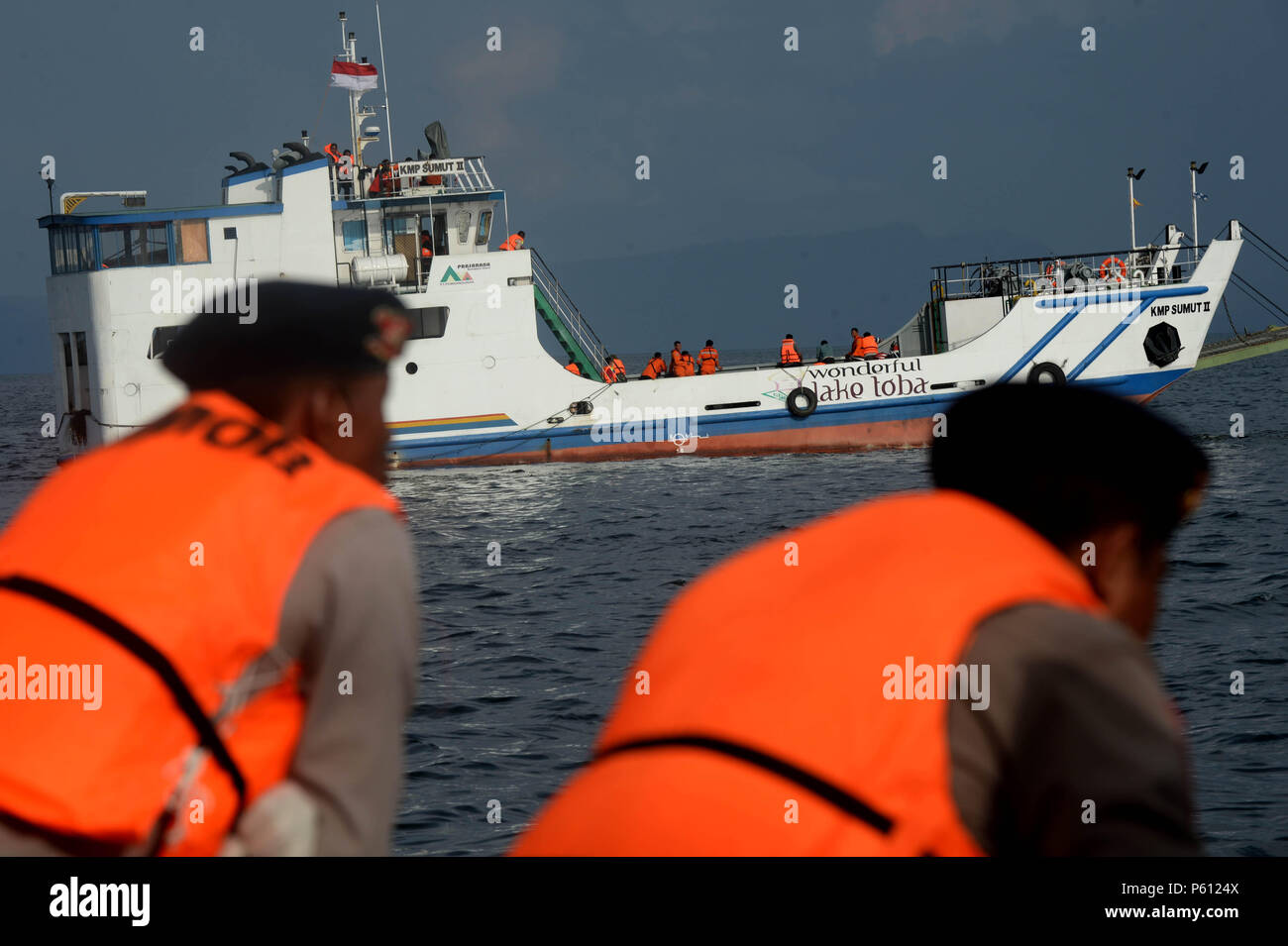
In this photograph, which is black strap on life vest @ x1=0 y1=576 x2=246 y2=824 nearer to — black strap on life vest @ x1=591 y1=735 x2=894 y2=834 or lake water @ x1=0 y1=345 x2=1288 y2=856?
black strap on life vest @ x1=591 y1=735 x2=894 y2=834

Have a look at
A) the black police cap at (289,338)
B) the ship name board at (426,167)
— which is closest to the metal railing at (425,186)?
the ship name board at (426,167)

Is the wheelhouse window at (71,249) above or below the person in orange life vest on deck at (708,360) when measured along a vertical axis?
above

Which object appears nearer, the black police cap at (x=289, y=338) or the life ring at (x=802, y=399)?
the black police cap at (x=289, y=338)

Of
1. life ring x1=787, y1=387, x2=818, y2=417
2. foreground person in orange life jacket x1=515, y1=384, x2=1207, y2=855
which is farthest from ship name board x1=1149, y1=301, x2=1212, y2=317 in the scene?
foreground person in orange life jacket x1=515, y1=384, x2=1207, y2=855

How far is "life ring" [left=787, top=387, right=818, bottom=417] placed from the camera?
25.9 metres

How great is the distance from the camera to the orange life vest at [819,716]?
1396mm

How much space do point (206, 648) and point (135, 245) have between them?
24520mm

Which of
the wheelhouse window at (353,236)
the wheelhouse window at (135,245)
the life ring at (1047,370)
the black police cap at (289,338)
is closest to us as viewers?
the black police cap at (289,338)

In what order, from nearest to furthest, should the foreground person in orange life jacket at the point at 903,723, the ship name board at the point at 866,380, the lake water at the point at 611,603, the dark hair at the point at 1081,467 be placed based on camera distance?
the foreground person in orange life jacket at the point at 903,723, the dark hair at the point at 1081,467, the lake water at the point at 611,603, the ship name board at the point at 866,380

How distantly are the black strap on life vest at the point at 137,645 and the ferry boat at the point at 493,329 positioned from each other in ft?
73.2

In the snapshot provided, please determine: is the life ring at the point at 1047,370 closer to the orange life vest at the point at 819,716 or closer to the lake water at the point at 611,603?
the lake water at the point at 611,603
